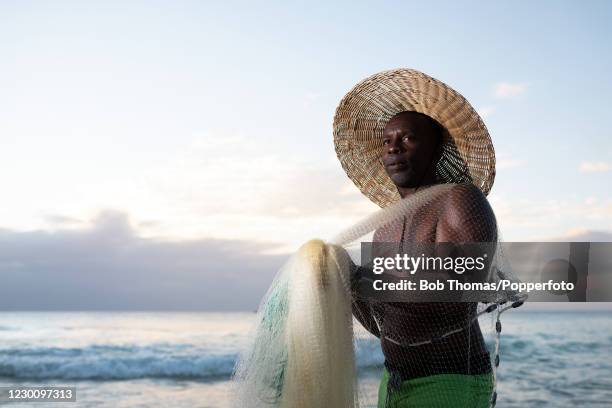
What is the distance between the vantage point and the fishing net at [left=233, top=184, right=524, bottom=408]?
279 centimetres

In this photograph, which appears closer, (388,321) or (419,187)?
(388,321)

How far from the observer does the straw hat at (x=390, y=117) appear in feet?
11.1

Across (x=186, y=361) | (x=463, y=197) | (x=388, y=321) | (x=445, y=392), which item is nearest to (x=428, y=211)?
(x=463, y=197)

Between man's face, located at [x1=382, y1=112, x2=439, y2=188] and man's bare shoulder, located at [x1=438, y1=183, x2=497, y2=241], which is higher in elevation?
man's face, located at [x1=382, y1=112, x2=439, y2=188]

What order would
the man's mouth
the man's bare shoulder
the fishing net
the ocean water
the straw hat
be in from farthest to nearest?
the ocean water
the straw hat
the man's mouth
the man's bare shoulder
the fishing net

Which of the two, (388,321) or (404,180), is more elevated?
(404,180)

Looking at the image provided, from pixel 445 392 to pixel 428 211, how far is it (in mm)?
740

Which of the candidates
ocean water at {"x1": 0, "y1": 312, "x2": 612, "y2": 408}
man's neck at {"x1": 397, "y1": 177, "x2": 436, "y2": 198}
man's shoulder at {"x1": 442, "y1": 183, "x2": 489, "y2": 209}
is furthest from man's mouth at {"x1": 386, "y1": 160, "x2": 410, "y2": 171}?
ocean water at {"x1": 0, "y1": 312, "x2": 612, "y2": 408}

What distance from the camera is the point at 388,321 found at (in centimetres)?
315

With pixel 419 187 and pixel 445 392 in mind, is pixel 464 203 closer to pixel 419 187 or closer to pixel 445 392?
pixel 419 187

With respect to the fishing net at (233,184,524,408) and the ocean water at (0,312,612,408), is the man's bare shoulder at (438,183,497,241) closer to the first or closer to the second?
the fishing net at (233,184,524,408)

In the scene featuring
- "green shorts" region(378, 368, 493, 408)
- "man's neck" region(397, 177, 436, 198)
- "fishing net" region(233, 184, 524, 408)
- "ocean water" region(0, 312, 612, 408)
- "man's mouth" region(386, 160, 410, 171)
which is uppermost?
"man's mouth" region(386, 160, 410, 171)

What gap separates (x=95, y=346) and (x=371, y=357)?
16975mm

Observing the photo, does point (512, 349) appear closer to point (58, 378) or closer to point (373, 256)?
point (58, 378)
